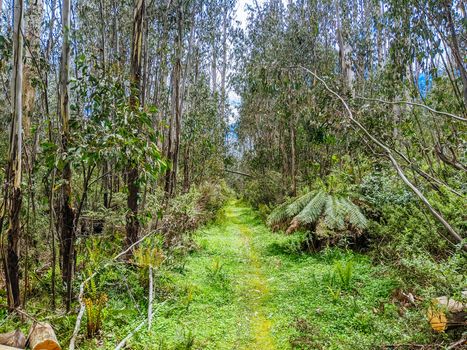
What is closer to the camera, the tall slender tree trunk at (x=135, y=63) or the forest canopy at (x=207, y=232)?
the forest canopy at (x=207, y=232)

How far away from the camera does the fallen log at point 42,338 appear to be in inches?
141

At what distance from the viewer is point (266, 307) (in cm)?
566

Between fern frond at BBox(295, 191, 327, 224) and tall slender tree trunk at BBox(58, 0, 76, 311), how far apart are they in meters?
5.05

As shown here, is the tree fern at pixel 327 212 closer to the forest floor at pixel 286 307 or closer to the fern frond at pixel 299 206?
the fern frond at pixel 299 206

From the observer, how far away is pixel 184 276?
6.85 metres

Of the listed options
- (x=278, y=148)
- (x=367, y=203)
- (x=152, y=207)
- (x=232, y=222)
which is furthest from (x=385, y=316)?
(x=278, y=148)

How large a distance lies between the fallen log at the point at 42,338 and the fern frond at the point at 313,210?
18.5 ft

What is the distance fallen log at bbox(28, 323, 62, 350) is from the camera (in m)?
3.58

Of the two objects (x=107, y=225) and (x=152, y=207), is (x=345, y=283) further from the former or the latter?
(x=107, y=225)

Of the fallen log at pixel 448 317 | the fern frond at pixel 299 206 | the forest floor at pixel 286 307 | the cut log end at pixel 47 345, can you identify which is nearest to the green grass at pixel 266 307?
the forest floor at pixel 286 307

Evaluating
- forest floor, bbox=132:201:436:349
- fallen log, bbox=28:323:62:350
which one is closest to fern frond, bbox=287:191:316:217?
forest floor, bbox=132:201:436:349

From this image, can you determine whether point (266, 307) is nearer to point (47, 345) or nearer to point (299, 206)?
point (47, 345)

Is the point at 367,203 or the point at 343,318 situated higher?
the point at 367,203

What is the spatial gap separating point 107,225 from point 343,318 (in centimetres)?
528
